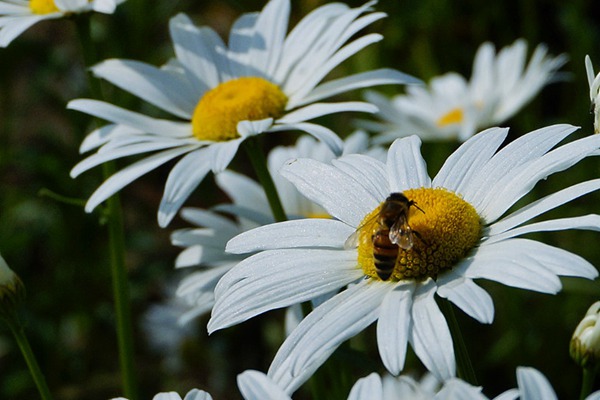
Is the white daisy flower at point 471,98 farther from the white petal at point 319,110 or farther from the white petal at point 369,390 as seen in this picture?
the white petal at point 369,390

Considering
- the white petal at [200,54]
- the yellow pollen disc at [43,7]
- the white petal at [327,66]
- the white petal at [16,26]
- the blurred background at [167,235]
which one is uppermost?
the yellow pollen disc at [43,7]

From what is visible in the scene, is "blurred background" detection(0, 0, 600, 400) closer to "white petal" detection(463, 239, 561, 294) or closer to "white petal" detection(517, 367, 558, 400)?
"white petal" detection(463, 239, 561, 294)

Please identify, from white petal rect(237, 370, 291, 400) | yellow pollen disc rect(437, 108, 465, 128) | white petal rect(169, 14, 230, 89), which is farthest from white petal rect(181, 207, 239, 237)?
yellow pollen disc rect(437, 108, 465, 128)

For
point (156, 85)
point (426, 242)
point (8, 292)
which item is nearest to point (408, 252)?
point (426, 242)

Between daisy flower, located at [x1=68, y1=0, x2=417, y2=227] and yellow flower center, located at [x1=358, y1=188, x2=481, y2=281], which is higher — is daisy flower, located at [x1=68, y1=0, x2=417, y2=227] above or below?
above

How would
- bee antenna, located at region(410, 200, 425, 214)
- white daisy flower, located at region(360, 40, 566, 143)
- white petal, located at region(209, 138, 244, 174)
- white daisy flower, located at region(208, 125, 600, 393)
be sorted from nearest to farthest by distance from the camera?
white daisy flower, located at region(208, 125, 600, 393)
bee antenna, located at region(410, 200, 425, 214)
white petal, located at region(209, 138, 244, 174)
white daisy flower, located at region(360, 40, 566, 143)

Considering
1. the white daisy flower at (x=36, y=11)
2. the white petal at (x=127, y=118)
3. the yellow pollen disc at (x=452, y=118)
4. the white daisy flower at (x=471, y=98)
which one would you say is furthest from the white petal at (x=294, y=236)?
the yellow pollen disc at (x=452, y=118)
